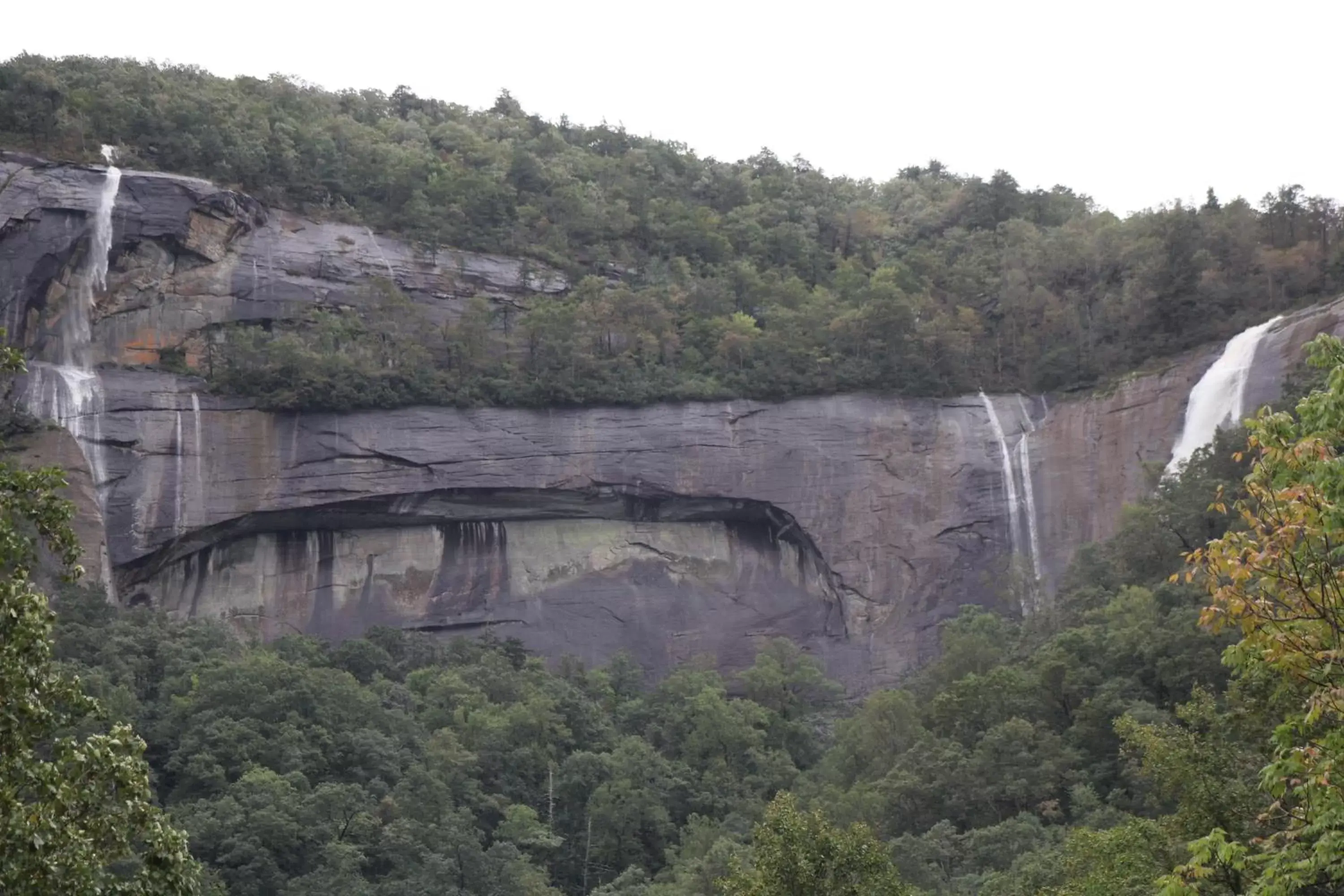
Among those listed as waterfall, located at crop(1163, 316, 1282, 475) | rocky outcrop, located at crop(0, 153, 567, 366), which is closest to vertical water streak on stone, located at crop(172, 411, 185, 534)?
rocky outcrop, located at crop(0, 153, 567, 366)

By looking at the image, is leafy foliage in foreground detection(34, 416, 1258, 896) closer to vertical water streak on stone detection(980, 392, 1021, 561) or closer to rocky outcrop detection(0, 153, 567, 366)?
vertical water streak on stone detection(980, 392, 1021, 561)

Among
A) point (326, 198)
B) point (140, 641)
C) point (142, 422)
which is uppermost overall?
point (326, 198)

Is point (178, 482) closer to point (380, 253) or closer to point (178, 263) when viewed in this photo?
point (178, 263)

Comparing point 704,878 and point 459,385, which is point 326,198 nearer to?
point 459,385

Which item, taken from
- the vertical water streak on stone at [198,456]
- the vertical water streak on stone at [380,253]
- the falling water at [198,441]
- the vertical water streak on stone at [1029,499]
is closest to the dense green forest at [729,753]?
the vertical water streak on stone at [1029,499]

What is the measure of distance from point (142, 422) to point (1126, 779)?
22.4 m

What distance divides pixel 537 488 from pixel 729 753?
8814 millimetres

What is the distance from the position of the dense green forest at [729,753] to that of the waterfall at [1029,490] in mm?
2292

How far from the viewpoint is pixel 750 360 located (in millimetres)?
37938

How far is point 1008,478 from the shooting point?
36.2 meters

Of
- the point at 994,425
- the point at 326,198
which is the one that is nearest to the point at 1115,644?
the point at 994,425

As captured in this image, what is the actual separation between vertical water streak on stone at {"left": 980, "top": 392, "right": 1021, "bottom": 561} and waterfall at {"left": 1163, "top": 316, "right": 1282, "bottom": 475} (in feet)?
13.4

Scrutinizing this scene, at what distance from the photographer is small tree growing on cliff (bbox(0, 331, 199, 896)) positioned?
715 centimetres

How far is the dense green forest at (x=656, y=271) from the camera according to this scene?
3562 centimetres
